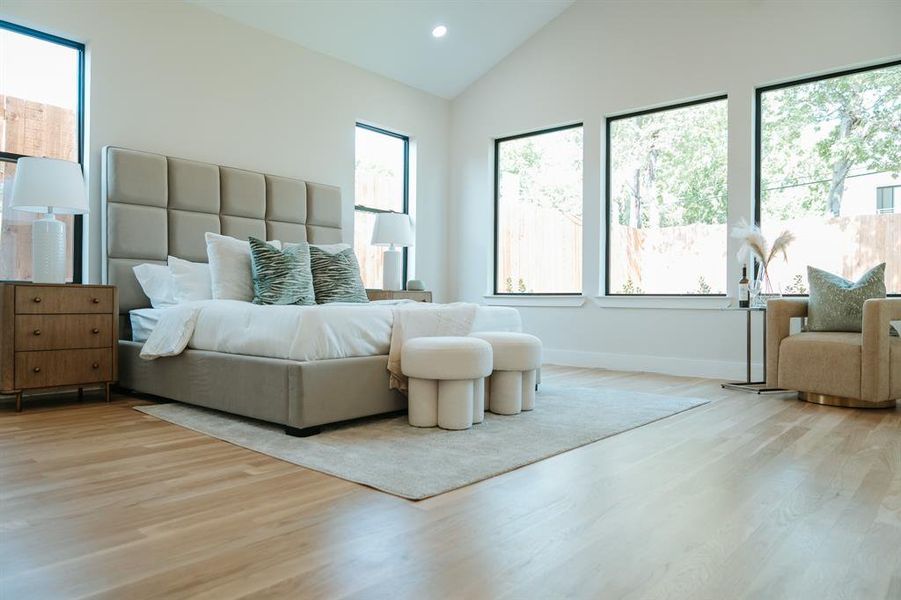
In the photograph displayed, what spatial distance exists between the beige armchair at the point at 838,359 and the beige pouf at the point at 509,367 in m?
1.81

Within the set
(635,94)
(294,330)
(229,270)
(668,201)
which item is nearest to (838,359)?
(668,201)

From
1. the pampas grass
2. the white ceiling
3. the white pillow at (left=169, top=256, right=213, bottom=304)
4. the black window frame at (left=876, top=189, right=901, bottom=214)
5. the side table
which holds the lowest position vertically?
the side table

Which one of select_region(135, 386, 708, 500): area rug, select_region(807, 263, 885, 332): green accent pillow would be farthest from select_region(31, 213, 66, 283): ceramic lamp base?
select_region(807, 263, 885, 332): green accent pillow

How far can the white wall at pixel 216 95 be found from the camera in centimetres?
423

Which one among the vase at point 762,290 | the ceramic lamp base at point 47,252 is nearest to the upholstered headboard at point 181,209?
the ceramic lamp base at point 47,252

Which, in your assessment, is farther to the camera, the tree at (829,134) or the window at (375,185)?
the window at (375,185)

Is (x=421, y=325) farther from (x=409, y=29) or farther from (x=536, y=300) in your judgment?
(x=409, y=29)

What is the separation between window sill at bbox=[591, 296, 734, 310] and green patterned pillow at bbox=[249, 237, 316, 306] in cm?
294

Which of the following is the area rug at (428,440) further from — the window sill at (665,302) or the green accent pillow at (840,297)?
the window sill at (665,302)

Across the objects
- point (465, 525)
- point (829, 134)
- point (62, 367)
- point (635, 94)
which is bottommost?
point (465, 525)

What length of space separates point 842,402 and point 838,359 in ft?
0.95

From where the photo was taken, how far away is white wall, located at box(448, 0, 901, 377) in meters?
4.84

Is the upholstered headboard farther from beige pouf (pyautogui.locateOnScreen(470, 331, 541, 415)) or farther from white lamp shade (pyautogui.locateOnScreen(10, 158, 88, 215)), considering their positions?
beige pouf (pyautogui.locateOnScreen(470, 331, 541, 415))

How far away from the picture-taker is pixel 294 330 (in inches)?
113
